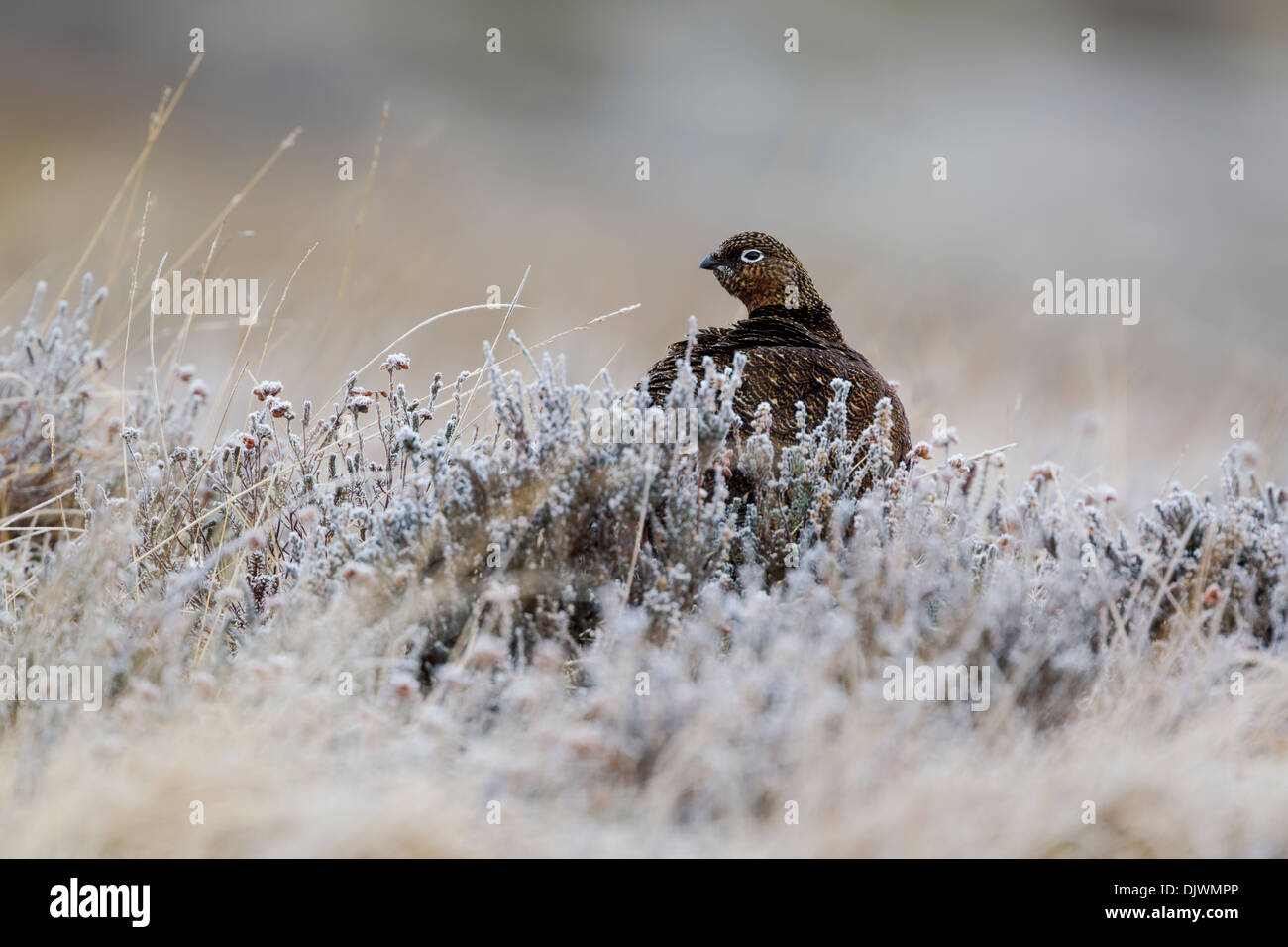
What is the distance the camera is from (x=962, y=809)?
181 centimetres

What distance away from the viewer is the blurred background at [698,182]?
31.6 feet

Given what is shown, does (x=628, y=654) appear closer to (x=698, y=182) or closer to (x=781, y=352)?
(x=781, y=352)

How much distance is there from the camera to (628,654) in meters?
2.04

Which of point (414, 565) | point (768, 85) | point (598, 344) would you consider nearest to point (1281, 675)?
point (414, 565)

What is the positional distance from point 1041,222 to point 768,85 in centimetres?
706

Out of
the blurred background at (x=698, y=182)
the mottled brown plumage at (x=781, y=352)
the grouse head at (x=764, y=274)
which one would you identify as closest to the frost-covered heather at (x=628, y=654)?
the mottled brown plumage at (x=781, y=352)

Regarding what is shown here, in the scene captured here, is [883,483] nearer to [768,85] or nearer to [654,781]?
[654,781]

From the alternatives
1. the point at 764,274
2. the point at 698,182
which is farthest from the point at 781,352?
the point at 698,182

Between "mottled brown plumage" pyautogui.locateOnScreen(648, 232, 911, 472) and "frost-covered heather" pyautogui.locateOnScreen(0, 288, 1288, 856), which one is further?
"mottled brown plumage" pyautogui.locateOnScreen(648, 232, 911, 472)

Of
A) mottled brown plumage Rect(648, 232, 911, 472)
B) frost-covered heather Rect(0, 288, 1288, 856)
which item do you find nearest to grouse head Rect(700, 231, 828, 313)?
mottled brown plumage Rect(648, 232, 911, 472)

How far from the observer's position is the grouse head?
3.58 m

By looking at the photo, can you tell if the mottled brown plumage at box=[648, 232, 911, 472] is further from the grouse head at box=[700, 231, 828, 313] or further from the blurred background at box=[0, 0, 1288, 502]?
the blurred background at box=[0, 0, 1288, 502]

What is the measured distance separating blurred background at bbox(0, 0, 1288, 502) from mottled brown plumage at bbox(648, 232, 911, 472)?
4.72 feet

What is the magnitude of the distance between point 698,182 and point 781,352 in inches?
705
